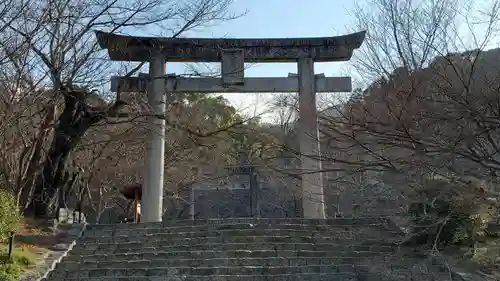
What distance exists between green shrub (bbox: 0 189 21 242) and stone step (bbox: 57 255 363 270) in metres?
1.08

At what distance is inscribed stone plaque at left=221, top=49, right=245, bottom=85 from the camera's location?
14.8 meters

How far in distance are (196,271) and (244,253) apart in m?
1.16

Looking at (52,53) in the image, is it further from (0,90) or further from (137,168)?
(137,168)

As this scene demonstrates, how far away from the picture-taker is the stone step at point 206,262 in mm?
9656

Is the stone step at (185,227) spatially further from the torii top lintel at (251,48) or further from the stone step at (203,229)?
the torii top lintel at (251,48)

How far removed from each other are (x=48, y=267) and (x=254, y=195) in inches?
591

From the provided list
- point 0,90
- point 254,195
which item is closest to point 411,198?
point 0,90

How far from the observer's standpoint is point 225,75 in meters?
14.7

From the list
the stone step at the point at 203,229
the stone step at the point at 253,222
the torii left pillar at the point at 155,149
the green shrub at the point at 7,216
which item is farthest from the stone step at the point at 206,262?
the torii left pillar at the point at 155,149

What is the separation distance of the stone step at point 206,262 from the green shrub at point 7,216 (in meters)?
1.08

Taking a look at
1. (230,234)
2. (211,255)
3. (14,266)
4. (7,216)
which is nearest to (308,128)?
(230,234)

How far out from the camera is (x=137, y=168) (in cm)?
2027

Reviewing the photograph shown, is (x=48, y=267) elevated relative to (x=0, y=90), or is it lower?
lower

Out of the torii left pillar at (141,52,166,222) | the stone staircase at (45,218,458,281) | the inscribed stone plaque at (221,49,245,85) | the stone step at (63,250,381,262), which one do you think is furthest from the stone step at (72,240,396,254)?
the inscribed stone plaque at (221,49,245,85)
